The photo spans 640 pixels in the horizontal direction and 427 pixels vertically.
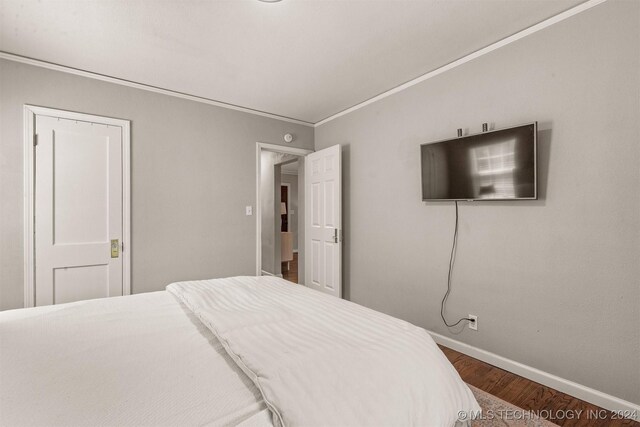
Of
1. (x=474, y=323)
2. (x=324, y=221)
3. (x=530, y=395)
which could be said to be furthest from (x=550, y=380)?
(x=324, y=221)

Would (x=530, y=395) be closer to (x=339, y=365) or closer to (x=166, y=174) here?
(x=339, y=365)

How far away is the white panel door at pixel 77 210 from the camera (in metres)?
2.61

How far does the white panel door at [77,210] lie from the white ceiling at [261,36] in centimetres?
65

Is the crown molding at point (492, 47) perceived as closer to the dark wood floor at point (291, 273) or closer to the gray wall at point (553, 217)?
the gray wall at point (553, 217)

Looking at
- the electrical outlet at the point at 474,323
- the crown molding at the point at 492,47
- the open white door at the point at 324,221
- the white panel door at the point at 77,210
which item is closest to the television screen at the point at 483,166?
the crown molding at the point at 492,47

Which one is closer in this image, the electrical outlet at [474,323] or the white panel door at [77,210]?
the electrical outlet at [474,323]

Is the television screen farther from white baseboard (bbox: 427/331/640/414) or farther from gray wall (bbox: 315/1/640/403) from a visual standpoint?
white baseboard (bbox: 427/331/640/414)

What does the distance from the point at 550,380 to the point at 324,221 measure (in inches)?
103

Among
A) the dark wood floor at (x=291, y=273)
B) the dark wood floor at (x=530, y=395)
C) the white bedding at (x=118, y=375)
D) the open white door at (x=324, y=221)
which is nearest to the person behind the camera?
the white bedding at (x=118, y=375)

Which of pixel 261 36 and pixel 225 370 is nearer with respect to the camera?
pixel 225 370

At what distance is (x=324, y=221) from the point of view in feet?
12.7

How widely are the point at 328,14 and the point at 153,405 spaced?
7.46 feet

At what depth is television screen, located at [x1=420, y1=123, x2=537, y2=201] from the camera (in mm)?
2080

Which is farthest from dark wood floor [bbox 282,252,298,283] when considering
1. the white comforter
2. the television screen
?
the white comforter
